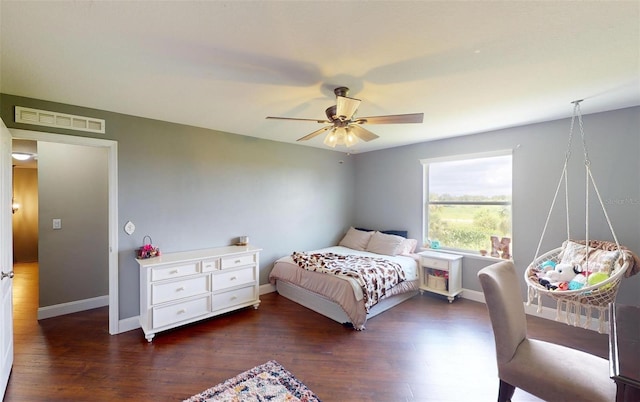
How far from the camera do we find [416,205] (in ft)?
15.1

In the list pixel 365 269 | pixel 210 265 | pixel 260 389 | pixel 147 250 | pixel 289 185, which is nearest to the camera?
pixel 260 389

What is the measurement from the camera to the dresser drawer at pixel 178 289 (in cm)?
286

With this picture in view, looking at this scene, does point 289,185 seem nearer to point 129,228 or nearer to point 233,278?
point 233,278

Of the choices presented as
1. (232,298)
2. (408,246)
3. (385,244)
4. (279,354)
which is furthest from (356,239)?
(279,354)

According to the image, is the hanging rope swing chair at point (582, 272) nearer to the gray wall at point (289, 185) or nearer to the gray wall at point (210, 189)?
the gray wall at point (289, 185)

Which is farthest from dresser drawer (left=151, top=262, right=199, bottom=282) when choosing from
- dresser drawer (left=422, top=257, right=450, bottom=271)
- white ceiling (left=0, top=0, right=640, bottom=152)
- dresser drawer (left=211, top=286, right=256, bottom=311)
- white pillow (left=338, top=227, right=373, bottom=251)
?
dresser drawer (left=422, top=257, right=450, bottom=271)

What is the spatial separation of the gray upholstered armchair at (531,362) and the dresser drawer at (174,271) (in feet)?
9.37

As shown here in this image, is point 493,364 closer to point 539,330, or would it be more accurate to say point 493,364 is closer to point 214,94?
point 539,330

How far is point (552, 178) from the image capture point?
131 inches

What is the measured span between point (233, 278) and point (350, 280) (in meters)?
1.48

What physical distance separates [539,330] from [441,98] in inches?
110

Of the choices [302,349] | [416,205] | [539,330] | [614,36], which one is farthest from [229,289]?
[614,36]

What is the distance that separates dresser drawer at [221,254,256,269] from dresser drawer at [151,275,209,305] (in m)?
0.26

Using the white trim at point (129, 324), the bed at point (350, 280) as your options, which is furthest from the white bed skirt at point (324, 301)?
the white trim at point (129, 324)
